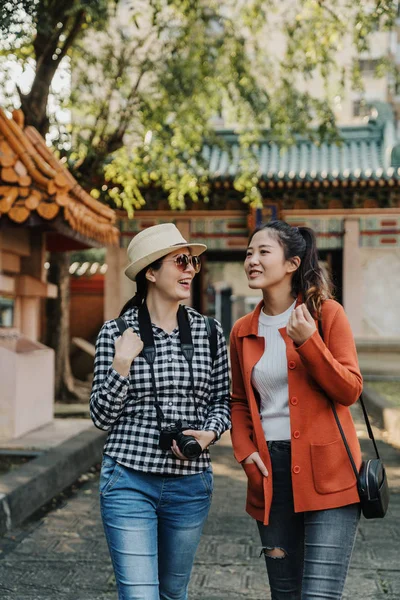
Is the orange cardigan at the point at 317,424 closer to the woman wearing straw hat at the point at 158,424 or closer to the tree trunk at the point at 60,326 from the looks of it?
the woman wearing straw hat at the point at 158,424

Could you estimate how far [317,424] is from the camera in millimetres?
2600

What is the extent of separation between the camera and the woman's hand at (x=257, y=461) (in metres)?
2.64

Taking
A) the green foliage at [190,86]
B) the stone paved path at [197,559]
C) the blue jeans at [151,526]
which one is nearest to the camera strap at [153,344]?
the blue jeans at [151,526]

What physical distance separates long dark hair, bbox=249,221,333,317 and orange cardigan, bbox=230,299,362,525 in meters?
0.05

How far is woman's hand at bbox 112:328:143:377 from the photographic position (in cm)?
253

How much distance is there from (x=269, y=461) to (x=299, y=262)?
732 mm

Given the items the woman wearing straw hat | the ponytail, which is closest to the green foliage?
the ponytail

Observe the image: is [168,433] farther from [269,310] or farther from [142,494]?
[269,310]

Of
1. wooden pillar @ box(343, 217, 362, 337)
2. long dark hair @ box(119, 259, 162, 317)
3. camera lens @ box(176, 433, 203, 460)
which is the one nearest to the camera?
camera lens @ box(176, 433, 203, 460)

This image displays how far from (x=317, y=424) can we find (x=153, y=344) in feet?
2.08

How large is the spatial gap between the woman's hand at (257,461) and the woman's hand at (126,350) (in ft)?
1.78

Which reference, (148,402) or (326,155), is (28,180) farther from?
(326,155)

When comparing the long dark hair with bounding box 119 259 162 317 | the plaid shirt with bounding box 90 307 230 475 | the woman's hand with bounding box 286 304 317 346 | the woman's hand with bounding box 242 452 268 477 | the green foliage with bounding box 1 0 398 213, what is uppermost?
the green foliage with bounding box 1 0 398 213

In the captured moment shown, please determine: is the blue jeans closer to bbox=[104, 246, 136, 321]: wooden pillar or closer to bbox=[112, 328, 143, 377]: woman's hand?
bbox=[112, 328, 143, 377]: woman's hand
